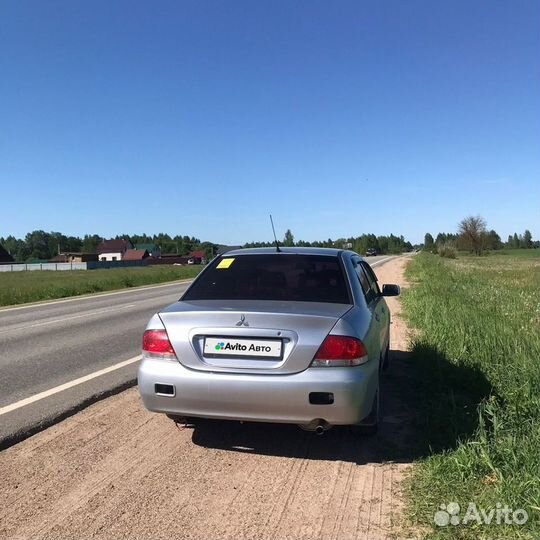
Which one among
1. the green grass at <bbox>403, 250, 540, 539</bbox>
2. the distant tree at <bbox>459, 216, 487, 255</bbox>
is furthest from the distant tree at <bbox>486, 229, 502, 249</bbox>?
the green grass at <bbox>403, 250, 540, 539</bbox>

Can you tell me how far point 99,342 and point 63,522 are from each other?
21.7 ft

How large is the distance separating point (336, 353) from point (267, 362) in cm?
48

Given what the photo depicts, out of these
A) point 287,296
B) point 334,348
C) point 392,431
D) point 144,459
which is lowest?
point 392,431

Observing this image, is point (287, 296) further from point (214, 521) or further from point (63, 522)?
point (63, 522)

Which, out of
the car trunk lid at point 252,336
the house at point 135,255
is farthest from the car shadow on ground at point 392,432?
the house at point 135,255

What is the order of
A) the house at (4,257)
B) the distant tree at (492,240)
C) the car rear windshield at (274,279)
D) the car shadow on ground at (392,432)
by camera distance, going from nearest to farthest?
the car shadow on ground at (392,432) → the car rear windshield at (274,279) → the house at (4,257) → the distant tree at (492,240)

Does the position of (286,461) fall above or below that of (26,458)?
below

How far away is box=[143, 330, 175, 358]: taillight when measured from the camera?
3.94 m

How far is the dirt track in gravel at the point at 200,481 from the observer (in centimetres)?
302

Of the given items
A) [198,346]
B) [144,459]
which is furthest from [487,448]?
[144,459]

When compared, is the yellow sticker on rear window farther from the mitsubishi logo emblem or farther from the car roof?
the mitsubishi logo emblem

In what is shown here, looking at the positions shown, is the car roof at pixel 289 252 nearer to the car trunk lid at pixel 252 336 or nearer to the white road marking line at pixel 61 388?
the car trunk lid at pixel 252 336

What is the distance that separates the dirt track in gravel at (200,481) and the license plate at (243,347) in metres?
0.83

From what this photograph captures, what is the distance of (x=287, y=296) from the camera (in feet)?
14.3
